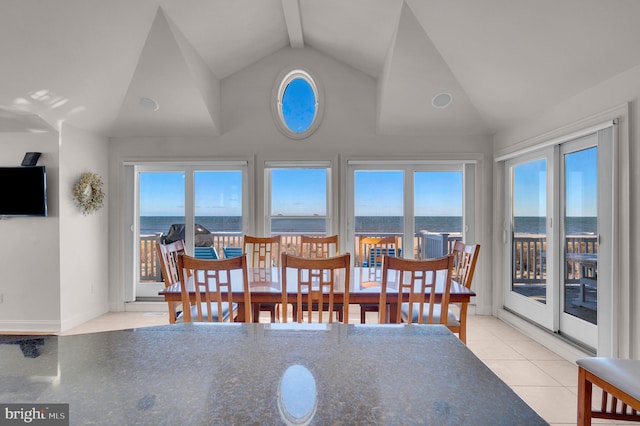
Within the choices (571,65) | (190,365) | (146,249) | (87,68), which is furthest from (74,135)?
(571,65)

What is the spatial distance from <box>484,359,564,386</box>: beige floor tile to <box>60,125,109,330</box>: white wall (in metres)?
4.18

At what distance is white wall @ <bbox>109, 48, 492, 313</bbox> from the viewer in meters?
4.23

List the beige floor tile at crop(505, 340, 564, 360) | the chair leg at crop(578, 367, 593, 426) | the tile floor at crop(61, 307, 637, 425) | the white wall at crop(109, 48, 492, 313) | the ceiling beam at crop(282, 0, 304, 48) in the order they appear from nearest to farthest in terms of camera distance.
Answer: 1. the chair leg at crop(578, 367, 593, 426)
2. the tile floor at crop(61, 307, 637, 425)
3. the beige floor tile at crop(505, 340, 564, 360)
4. the ceiling beam at crop(282, 0, 304, 48)
5. the white wall at crop(109, 48, 492, 313)

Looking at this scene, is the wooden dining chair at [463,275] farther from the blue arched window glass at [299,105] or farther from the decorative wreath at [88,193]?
the decorative wreath at [88,193]

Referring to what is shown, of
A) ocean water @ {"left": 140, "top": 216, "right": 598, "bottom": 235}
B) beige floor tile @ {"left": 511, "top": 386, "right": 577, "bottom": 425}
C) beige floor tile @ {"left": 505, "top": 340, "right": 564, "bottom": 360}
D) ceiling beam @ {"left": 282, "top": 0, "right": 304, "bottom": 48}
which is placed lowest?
beige floor tile @ {"left": 505, "top": 340, "right": 564, "bottom": 360}

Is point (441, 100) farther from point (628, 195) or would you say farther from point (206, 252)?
point (206, 252)

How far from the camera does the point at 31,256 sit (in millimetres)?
3645

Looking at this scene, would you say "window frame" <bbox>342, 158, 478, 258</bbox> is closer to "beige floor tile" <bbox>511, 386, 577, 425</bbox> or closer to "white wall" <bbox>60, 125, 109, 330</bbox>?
"beige floor tile" <bbox>511, 386, 577, 425</bbox>

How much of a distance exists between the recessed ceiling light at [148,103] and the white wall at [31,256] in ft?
2.96

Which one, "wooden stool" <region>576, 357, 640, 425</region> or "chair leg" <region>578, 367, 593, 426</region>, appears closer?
"wooden stool" <region>576, 357, 640, 425</region>

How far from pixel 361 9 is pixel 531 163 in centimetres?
230

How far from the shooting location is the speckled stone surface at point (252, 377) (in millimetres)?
560

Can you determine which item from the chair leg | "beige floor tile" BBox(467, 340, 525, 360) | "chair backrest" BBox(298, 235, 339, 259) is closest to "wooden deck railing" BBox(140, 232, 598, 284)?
"chair backrest" BBox(298, 235, 339, 259)

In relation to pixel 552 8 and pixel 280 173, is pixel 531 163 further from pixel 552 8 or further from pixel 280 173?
pixel 280 173
